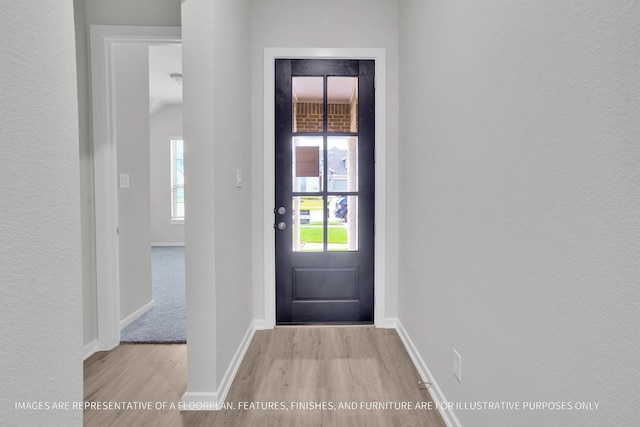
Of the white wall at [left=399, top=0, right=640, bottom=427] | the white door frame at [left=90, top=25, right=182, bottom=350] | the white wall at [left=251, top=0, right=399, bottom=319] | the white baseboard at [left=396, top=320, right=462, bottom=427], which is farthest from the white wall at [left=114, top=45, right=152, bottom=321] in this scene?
the white wall at [left=399, top=0, right=640, bottom=427]

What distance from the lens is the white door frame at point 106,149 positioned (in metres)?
2.53

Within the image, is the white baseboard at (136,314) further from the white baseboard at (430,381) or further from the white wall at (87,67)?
the white baseboard at (430,381)

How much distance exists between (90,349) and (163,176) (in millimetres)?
5347

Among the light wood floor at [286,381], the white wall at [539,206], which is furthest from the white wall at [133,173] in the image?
the white wall at [539,206]

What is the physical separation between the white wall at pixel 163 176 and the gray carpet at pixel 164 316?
7.96ft

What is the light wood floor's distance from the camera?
5.87ft

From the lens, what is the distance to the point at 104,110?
2562 millimetres

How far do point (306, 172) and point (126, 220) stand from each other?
1.52 meters

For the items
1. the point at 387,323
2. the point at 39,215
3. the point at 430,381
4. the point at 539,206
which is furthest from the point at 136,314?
the point at 539,206

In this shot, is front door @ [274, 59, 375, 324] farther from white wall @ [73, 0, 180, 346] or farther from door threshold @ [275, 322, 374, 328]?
white wall @ [73, 0, 180, 346]

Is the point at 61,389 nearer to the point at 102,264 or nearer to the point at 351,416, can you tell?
the point at 351,416

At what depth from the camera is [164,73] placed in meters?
5.34

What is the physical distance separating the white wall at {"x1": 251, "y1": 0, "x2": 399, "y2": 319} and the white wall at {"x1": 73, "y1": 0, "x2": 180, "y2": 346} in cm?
67

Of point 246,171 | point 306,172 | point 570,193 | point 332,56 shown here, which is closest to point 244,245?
point 246,171
